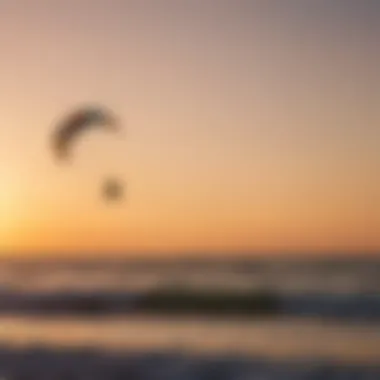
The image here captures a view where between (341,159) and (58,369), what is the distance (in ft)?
1.95

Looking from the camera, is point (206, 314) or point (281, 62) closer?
point (206, 314)

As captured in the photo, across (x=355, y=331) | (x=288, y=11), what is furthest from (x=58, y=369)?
(x=288, y=11)

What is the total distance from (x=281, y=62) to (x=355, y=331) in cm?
49

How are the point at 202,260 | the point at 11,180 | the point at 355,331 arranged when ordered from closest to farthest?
the point at 355,331 < the point at 202,260 < the point at 11,180

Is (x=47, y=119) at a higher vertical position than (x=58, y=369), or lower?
higher

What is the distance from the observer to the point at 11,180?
4.40 feet

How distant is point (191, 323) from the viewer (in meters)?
1.13

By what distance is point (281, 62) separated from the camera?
126 cm

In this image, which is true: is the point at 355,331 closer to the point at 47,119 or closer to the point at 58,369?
the point at 58,369

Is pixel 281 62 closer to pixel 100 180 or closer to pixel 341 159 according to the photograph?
pixel 341 159

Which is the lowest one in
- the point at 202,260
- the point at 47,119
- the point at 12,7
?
the point at 202,260

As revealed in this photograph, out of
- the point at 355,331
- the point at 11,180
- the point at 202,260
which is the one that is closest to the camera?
the point at 355,331

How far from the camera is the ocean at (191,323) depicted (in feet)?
3.48

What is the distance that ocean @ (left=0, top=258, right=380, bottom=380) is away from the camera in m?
1.06
